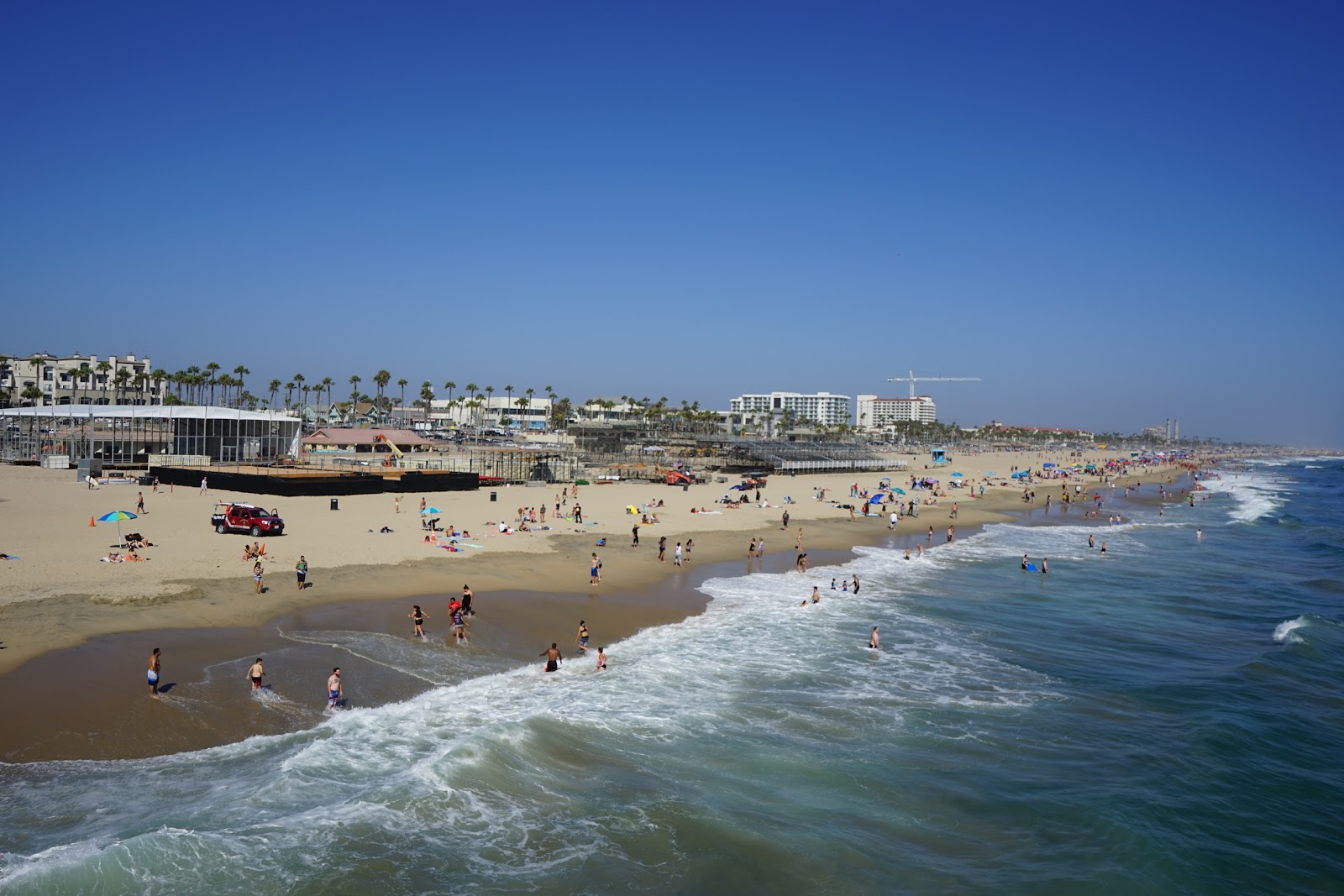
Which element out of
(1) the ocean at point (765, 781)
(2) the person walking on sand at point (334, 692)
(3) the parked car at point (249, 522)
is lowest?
(1) the ocean at point (765, 781)

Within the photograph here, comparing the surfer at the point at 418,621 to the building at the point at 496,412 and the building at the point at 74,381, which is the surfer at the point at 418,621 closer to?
the building at the point at 74,381

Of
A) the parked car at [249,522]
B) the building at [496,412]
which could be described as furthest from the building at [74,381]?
the parked car at [249,522]

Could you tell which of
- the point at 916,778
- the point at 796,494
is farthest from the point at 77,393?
the point at 916,778

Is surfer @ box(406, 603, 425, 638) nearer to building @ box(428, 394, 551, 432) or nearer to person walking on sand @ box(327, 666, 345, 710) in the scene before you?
person walking on sand @ box(327, 666, 345, 710)

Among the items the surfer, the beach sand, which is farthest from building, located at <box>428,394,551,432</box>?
the surfer

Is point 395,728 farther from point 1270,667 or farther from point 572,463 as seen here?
point 572,463

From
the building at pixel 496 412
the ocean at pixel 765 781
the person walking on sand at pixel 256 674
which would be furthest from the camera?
the building at pixel 496 412

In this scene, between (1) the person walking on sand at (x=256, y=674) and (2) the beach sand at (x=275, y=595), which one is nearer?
(2) the beach sand at (x=275, y=595)
